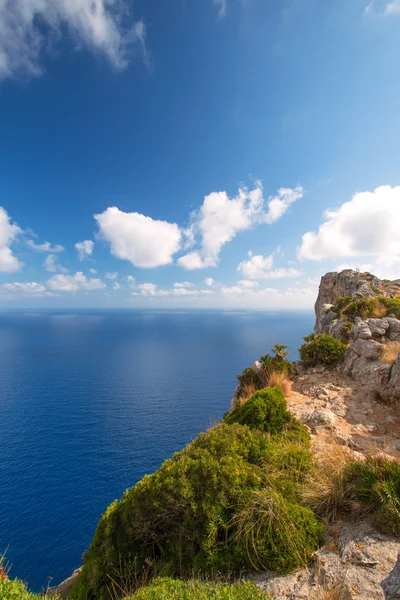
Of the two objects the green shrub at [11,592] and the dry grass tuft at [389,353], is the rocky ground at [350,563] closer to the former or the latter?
the green shrub at [11,592]

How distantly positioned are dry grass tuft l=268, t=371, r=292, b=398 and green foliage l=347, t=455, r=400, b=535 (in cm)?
914

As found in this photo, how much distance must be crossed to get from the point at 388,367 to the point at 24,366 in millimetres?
99754

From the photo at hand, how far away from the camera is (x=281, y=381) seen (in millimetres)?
15398

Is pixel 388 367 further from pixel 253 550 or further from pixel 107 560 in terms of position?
pixel 107 560

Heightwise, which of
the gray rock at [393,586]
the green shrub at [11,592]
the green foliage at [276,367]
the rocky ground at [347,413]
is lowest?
the green shrub at [11,592]

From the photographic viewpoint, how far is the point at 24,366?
82312 mm

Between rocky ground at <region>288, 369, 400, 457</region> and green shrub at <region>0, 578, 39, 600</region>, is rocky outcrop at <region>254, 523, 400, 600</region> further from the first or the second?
green shrub at <region>0, 578, 39, 600</region>

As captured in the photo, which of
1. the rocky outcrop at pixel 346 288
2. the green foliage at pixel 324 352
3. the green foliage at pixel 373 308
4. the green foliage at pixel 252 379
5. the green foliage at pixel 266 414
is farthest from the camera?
the rocky outcrop at pixel 346 288

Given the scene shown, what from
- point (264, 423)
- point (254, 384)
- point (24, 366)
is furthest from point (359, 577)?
point (24, 366)

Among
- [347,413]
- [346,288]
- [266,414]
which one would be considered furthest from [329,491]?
[346,288]

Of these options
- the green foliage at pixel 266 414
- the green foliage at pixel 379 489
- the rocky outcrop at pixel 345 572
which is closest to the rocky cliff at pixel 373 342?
the green foliage at pixel 266 414

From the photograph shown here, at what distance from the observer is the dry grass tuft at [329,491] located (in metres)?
5.27

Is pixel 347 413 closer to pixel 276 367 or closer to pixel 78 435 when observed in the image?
pixel 276 367

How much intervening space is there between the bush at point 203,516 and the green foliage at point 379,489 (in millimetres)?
1129
